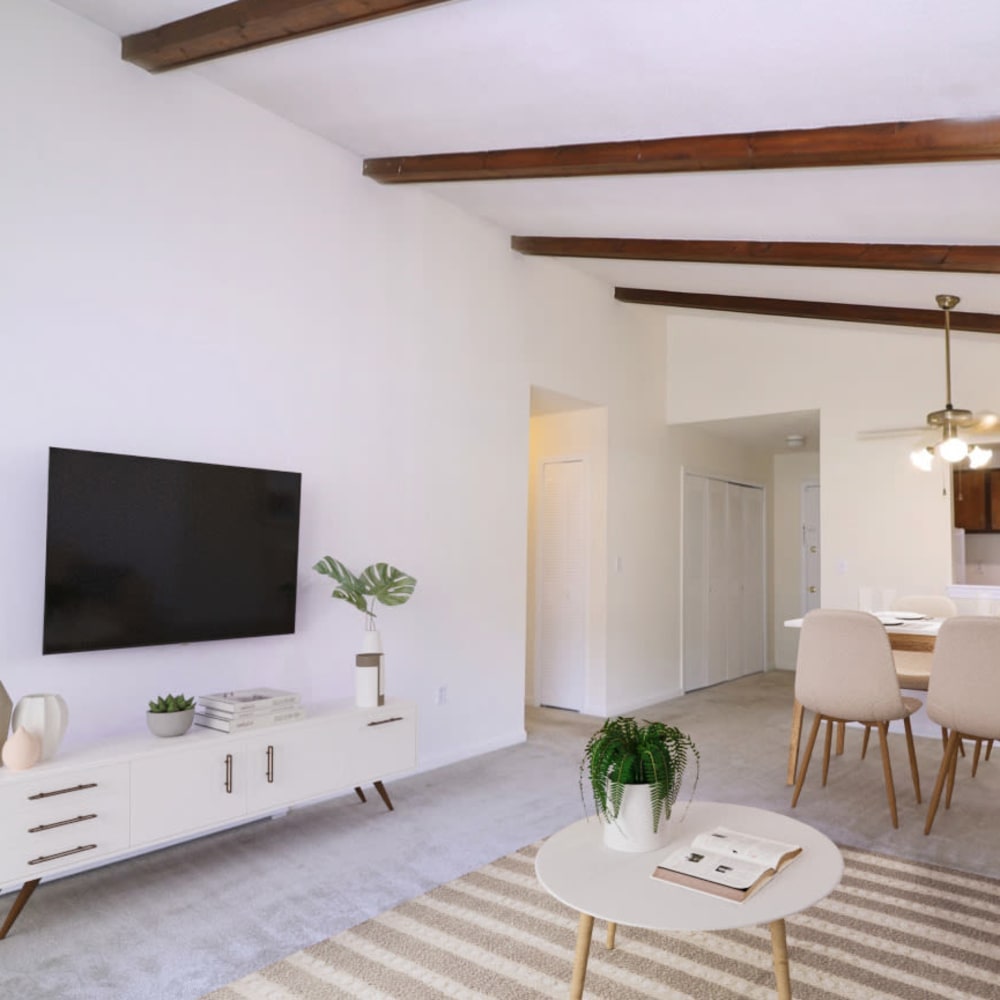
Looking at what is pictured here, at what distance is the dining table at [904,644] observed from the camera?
377 centimetres

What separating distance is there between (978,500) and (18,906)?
6.98 metres

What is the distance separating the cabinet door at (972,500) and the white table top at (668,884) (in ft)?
17.7

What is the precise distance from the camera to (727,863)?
76.3 inches

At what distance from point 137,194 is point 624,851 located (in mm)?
2938

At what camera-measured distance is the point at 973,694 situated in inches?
133

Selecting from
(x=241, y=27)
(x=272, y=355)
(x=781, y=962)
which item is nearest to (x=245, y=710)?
(x=272, y=355)

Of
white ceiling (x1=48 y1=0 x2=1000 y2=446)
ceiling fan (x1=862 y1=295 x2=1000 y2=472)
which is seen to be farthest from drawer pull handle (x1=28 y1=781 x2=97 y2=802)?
ceiling fan (x1=862 y1=295 x2=1000 y2=472)

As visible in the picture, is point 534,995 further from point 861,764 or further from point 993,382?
point 993,382

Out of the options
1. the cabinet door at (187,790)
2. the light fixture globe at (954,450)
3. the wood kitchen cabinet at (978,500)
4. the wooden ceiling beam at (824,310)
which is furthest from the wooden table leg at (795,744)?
the wood kitchen cabinet at (978,500)

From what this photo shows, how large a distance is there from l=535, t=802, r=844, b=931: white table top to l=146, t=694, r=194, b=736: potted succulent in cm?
150

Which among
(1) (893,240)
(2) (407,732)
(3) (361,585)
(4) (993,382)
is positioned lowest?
(2) (407,732)

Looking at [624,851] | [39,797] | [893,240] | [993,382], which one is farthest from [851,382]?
[39,797]

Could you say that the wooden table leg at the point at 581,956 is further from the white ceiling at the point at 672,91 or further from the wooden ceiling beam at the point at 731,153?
the wooden ceiling beam at the point at 731,153

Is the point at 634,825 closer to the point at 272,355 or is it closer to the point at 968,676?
the point at 968,676
